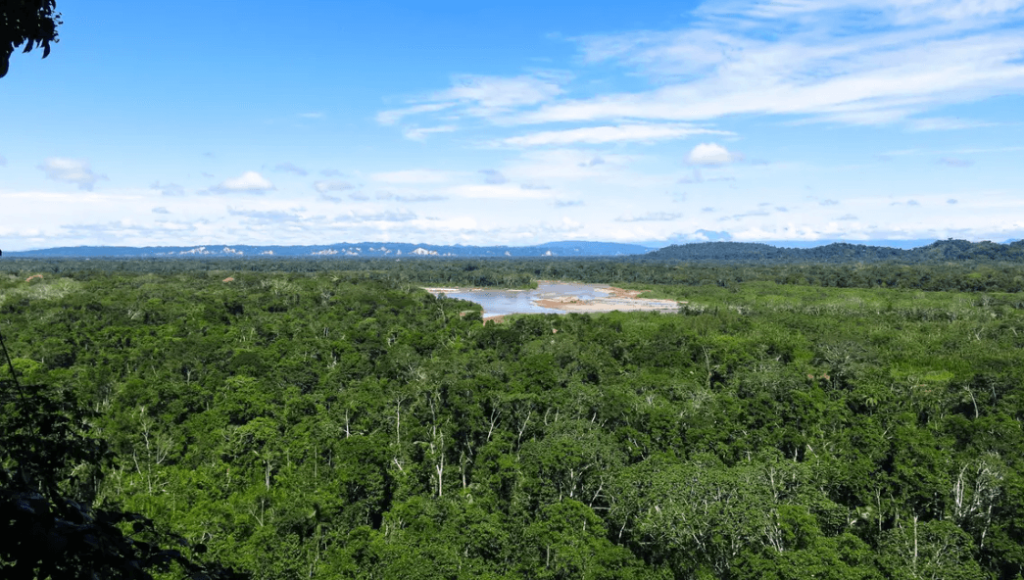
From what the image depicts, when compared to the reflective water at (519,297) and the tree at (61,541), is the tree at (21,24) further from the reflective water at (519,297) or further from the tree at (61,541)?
the reflective water at (519,297)

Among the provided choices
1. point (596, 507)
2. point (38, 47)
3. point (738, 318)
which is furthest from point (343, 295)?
point (38, 47)

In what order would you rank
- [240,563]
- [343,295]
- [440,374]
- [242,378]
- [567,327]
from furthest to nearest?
1. [343,295]
2. [567,327]
3. [440,374]
4. [242,378]
5. [240,563]

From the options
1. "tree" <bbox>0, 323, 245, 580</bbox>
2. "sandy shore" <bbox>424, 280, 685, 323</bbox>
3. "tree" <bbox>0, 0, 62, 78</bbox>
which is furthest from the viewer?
"sandy shore" <bbox>424, 280, 685, 323</bbox>

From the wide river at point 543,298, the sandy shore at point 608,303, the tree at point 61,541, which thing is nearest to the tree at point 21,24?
the tree at point 61,541

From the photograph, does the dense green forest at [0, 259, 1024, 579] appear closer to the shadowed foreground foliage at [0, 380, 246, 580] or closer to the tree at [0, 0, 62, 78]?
the shadowed foreground foliage at [0, 380, 246, 580]

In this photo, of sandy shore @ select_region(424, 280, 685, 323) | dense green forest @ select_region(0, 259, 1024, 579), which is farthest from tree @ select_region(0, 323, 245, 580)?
sandy shore @ select_region(424, 280, 685, 323)

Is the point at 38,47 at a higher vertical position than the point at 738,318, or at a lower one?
higher

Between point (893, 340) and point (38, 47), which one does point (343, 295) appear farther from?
point (38, 47)
